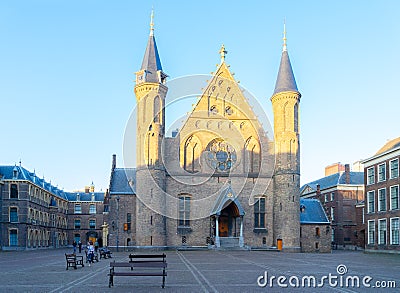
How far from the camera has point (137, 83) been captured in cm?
5178

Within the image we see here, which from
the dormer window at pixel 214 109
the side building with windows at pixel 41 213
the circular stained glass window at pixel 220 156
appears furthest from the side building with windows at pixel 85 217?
the dormer window at pixel 214 109

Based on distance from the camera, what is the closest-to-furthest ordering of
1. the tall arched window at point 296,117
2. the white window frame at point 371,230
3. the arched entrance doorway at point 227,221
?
1. the arched entrance doorway at point 227,221
2. the tall arched window at point 296,117
3. the white window frame at point 371,230

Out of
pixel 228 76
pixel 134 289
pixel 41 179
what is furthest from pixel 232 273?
pixel 41 179

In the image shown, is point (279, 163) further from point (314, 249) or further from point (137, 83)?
point (137, 83)

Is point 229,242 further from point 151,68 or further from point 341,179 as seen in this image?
point 341,179

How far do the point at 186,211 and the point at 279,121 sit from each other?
45.1 ft

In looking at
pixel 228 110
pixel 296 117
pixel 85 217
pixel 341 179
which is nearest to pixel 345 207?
pixel 341 179

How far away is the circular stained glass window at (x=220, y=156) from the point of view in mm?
52781

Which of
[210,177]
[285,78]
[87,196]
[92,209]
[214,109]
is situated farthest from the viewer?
[87,196]

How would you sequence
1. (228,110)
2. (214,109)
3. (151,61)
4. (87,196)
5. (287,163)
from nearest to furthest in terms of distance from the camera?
(287,163) → (151,61) → (214,109) → (228,110) → (87,196)

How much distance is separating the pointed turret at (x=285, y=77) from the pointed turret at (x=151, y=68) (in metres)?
12.4

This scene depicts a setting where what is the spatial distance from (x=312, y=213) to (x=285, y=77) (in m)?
15.3

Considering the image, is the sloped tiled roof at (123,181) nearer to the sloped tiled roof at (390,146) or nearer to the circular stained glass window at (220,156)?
the circular stained glass window at (220,156)

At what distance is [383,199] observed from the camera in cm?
5244
